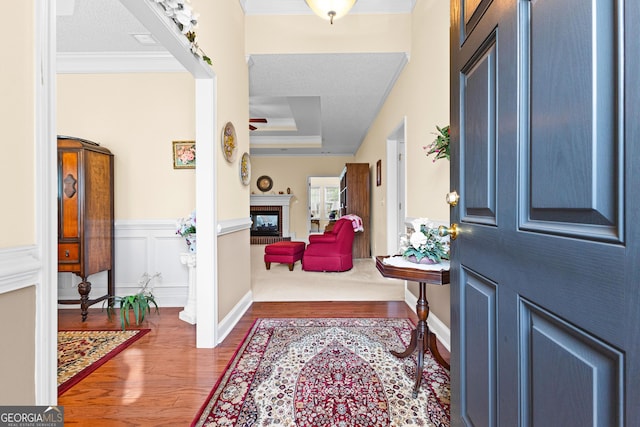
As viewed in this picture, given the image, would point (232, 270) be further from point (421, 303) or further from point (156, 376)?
point (421, 303)

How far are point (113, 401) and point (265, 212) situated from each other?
709cm

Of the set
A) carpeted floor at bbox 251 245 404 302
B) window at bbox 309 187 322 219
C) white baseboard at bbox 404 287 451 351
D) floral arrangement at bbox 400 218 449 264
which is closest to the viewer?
floral arrangement at bbox 400 218 449 264

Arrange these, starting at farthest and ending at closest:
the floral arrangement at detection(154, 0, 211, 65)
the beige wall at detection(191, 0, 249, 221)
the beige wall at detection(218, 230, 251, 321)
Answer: the beige wall at detection(218, 230, 251, 321) → the beige wall at detection(191, 0, 249, 221) → the floral arrangement at detection(154, 0, 211, 65)

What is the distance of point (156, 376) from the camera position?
1.80 meters

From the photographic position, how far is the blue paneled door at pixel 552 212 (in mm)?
451

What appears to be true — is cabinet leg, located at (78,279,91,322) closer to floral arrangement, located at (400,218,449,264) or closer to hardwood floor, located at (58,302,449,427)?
hardwood floor, located at (58,302,449,427)

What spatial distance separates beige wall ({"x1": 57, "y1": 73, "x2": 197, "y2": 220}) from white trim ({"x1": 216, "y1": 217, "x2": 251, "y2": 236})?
737mm

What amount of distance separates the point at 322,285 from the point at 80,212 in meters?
2.72

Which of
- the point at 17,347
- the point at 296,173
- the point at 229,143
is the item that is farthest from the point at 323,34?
the point at 296,173

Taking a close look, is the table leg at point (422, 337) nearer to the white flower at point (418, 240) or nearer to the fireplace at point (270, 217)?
the white flower at point (418, 240)

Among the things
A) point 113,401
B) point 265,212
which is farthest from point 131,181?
point 265,212

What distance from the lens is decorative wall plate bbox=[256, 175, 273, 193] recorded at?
8664 millimetres

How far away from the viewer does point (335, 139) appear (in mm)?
6871

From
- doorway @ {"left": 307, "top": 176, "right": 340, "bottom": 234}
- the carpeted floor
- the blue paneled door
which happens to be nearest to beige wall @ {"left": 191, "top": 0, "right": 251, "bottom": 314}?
the carpeted floor
